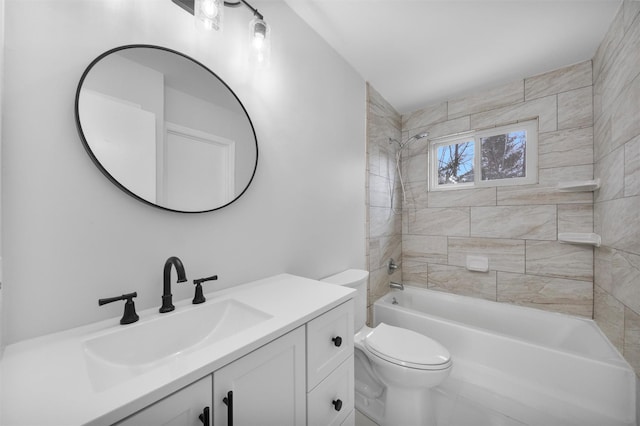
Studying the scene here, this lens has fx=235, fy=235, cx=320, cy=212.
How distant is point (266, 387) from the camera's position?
68 cm

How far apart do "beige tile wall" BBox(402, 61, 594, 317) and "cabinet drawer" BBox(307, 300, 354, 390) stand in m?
1.90

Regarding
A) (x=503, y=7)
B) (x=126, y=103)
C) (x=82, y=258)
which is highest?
(x=503, y=7)

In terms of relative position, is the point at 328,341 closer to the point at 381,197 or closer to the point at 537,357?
the point at 537,357

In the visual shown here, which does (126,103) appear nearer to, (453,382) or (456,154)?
(453,382)

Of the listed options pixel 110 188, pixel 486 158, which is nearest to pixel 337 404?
pixel 110 188

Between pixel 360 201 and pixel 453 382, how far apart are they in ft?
5.04

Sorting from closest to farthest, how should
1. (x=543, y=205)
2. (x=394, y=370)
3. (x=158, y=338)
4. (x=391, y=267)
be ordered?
(x=158, y=338), (x=394, y=370), (x=543, y=205), (x=391, y=267)

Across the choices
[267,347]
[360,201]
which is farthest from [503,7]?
[267,347]

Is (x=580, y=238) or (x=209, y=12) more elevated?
(x=209, y=12)

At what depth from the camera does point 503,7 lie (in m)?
1.42

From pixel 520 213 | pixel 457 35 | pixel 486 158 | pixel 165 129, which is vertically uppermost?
pixel 457 35

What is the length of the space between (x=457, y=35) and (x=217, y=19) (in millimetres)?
1610

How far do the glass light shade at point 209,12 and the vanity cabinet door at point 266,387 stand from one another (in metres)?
1.21

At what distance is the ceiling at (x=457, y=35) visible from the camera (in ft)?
4.66
